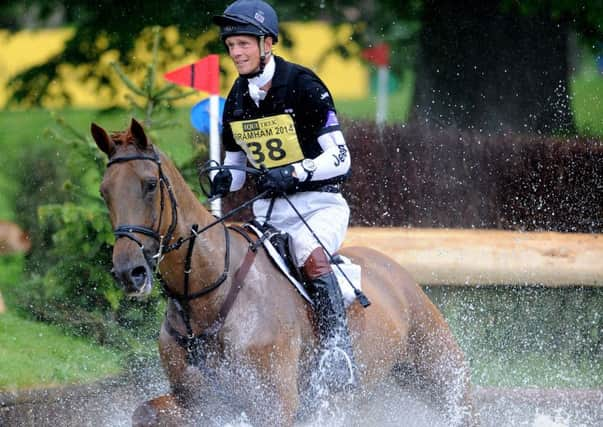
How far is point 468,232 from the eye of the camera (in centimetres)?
929

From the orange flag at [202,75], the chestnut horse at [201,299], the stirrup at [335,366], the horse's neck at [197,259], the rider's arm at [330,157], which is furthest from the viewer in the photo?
the orange flag at [202,75]

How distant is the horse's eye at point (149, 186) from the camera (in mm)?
5141

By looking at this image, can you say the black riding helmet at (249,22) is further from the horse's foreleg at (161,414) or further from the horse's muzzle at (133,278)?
the horse's foreleg at (161,414)

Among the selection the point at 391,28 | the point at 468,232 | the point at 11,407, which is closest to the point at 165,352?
the point at 11,407

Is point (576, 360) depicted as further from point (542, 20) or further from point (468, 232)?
point (542, 20)

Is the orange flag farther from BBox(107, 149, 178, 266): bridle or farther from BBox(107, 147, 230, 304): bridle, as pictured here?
BBox(107, 149, 178, 266): bridle

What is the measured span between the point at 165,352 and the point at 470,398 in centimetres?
241

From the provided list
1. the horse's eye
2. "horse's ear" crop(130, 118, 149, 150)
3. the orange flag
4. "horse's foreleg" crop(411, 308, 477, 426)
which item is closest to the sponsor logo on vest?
"horse's ear" crop(130, 118, 149, 150)

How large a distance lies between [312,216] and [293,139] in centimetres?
48

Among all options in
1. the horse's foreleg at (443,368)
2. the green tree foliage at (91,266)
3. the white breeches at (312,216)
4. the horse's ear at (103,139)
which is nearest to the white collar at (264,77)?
the white breeches at (312,216)

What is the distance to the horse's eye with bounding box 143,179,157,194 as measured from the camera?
5141 mm

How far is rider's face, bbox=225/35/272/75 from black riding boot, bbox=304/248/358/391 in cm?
107

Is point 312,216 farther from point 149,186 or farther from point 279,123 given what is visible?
point 149,186

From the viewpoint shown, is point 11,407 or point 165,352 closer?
point 165,352
